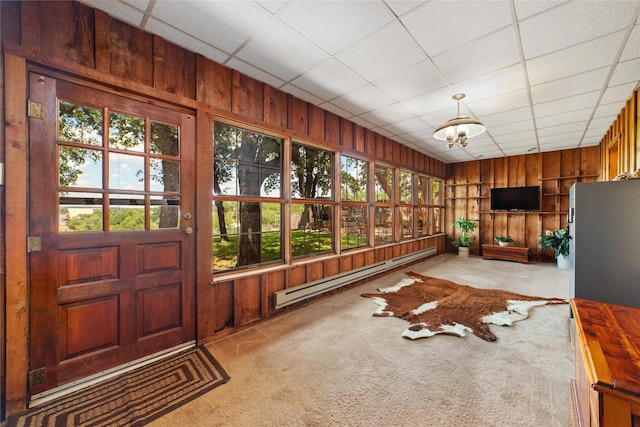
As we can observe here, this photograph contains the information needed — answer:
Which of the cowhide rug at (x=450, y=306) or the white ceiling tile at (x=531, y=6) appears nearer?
the white ceiling tile at (x=531, y=6)

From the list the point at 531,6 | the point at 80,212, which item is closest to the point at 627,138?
the point at 531,6

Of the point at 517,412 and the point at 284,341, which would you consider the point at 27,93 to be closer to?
the point at 284,341

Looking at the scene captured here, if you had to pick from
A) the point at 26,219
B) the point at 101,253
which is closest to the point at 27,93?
the point at 26,219

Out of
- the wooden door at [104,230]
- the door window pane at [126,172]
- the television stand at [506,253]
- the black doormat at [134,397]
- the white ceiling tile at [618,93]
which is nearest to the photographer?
the black doormat at [134,397]

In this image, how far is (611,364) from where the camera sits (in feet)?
3.19

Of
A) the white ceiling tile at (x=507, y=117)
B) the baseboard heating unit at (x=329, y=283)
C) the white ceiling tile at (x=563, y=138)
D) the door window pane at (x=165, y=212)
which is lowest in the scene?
the baseboard heating unit at (x=329, y=283)

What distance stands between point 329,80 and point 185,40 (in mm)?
1559

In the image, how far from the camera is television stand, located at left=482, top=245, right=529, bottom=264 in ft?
21.2

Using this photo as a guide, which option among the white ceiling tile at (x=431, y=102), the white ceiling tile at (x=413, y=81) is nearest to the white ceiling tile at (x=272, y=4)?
the white ceiling tile at (x=413, y=81)

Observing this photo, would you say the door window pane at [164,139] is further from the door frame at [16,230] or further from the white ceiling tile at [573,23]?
the white ceiling tile at [573,23]

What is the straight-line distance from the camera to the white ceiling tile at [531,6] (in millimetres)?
1885

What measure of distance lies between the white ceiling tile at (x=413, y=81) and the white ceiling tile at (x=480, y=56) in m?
0.11

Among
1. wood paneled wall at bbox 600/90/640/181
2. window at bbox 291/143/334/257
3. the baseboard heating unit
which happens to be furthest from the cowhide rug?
wood paneled wall at bbox 600/90/640/181

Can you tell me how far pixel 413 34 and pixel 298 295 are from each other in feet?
10.4
